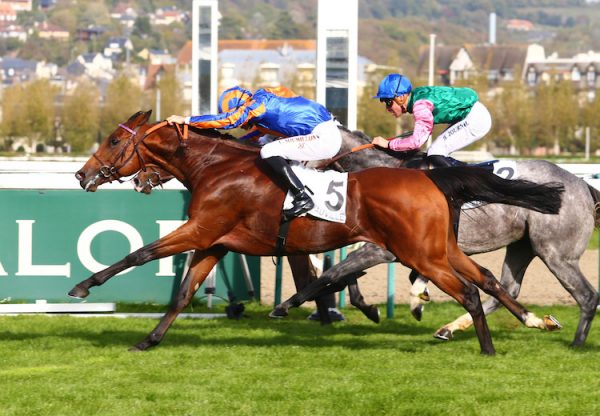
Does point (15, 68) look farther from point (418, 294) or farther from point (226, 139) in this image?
point (418, 294)

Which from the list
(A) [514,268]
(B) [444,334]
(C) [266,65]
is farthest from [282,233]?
(C) [266,65]

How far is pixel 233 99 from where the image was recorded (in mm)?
6875

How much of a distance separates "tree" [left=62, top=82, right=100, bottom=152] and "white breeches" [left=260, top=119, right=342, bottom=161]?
53.8 meters

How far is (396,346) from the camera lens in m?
7.17

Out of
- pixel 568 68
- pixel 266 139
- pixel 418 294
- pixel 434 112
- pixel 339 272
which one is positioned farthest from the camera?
pixel 568 68

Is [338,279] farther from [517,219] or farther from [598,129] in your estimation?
[598,129]

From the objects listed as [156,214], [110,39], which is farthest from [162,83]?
[110,39]

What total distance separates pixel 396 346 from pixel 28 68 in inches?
5390

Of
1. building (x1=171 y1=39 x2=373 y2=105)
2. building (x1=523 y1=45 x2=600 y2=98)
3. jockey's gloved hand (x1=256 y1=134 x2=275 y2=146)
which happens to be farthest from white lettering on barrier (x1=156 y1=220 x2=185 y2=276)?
building (x1=523 y1=45 x2=600 y2=98)

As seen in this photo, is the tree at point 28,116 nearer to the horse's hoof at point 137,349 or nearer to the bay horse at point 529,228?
the bay horse at point 529,228

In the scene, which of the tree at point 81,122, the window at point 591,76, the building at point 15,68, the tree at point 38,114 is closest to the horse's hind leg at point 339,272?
the tree at point 38,114

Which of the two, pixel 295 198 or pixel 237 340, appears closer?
pixel 295 198

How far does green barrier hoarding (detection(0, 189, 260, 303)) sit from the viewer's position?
28.7 ft

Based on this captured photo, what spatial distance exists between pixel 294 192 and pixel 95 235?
266cm
